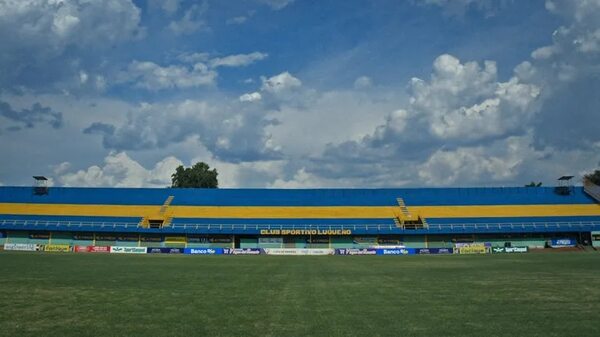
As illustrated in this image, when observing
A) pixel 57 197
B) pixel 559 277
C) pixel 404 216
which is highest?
pixel 57 197

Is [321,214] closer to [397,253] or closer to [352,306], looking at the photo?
[397,253]

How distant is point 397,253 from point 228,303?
5286cm

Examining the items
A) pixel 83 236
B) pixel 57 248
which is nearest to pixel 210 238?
pixel 83 236

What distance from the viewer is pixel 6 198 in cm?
8475

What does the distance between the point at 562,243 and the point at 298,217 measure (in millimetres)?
40454

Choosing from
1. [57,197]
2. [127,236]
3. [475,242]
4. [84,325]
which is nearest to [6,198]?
[57,197]

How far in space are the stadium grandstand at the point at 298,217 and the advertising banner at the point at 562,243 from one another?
38.3 inches

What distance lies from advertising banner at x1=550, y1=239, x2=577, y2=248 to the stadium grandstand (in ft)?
3.19

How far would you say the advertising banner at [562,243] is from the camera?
73875 mm

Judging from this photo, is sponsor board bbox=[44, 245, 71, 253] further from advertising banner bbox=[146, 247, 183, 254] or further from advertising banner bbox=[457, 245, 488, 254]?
advertising banner bbox=[457, 245, 488, 254]

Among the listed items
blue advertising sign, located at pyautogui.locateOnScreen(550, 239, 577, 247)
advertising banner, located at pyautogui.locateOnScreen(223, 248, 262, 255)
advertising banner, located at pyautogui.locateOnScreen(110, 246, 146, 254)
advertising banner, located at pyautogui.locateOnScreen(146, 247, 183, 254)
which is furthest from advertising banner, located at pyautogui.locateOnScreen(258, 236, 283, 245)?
blue advertising sign, located at pyautogui.locateOnScreen(550, 239, 577, 247)

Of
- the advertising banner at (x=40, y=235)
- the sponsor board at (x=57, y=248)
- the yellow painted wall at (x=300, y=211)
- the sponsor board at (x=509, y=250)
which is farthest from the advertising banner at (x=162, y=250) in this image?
the sponsor board at (x=509, y=250)

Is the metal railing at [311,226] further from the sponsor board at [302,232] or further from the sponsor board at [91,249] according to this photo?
the sponsor board at [91,249]

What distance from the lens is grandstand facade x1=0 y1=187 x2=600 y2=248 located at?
75188 mm
